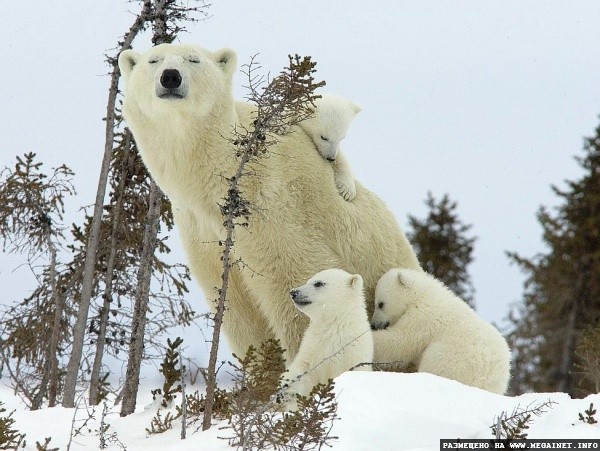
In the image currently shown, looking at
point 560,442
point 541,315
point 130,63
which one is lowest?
point 560,442

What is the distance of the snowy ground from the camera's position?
5039mm

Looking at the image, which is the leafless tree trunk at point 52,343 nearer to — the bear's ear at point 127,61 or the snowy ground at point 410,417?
the bear's ear at point 127,61

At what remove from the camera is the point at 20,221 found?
10820 millimetres

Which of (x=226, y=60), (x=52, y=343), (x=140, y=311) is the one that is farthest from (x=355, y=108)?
(x=52, y=343)

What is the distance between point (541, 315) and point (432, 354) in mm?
16575

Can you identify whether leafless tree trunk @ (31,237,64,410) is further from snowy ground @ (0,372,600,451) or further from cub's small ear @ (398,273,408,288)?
cub's small ear @ (398,273,408,288)

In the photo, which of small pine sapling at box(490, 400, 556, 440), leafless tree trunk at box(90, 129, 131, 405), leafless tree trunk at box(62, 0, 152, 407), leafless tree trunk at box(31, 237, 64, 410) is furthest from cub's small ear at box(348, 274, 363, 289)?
leafless tree trunk at box(90, 129, 131, 405)

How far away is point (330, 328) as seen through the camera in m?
6.89

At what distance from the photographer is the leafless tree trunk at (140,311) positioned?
30.7ft

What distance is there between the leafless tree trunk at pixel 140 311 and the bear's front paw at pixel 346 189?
261 cm

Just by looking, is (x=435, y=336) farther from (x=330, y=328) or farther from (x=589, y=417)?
(x=589, y=417)

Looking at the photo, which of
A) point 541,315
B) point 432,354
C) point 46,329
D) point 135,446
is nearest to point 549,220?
point 541,315

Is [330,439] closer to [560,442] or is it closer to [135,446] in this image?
[560,442]

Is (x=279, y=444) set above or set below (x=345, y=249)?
below
